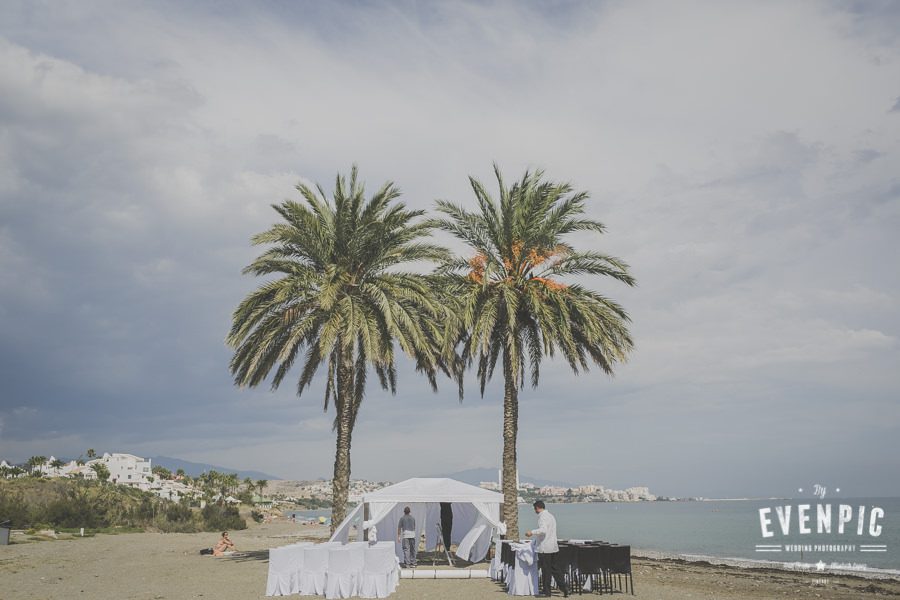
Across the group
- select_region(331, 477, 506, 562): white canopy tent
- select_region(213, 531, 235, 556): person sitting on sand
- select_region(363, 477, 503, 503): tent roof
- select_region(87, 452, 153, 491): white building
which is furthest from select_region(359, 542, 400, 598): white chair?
select_region(87, 452, 153, 491): white building

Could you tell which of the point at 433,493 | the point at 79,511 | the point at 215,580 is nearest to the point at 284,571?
the point at 215,580

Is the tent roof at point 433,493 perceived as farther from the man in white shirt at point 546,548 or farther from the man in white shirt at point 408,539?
the man in white shirt at point 546,548

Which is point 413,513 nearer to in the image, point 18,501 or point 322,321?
point 322,321

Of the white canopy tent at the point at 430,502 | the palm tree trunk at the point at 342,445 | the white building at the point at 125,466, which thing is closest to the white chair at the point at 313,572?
the white canopy tent at the point at 430,502

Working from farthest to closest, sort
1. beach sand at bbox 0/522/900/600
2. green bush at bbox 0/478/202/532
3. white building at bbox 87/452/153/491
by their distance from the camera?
1. white building at bbox 87/452/153/491
2. green bush at bbox 0/478/202/532
3. beach sand at bbox 0/522/900/600

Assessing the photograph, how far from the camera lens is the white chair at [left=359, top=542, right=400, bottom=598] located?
14.1m

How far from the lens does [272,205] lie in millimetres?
21844

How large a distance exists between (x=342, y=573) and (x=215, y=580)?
187 inches

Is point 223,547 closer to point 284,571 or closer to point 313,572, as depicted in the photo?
point 284,571

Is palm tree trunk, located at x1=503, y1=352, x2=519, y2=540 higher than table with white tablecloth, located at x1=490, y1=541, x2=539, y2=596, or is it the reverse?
palm tree trunk, located at x1=503, y1=352, x2=519, y2=540

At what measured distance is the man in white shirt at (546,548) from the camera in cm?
1377

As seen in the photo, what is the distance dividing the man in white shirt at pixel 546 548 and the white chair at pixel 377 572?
9.94ft

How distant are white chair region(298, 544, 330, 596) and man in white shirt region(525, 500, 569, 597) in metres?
4.32

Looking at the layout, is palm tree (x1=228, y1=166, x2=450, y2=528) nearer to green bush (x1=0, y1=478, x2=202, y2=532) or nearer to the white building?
green bush (x1=0, y1=478, x2=202, y2=532)
